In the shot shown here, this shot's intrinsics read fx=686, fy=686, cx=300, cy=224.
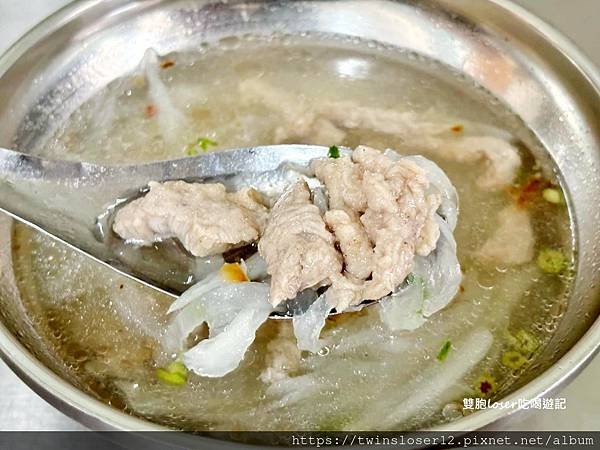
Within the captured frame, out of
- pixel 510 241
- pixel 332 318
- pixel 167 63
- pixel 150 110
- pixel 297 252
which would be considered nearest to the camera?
pixel 297 252

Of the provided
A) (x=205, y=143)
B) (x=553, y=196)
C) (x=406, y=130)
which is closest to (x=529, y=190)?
(x=553, y=196)

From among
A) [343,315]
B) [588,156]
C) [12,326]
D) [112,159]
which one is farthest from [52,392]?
[588,156]

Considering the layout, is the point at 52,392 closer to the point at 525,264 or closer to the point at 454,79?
the point at 525,264

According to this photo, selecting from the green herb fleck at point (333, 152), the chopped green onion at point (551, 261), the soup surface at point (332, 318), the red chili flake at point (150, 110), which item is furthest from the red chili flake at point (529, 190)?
the red chili flake at point (150, 110)

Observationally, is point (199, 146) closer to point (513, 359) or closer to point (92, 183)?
point (92, 183)

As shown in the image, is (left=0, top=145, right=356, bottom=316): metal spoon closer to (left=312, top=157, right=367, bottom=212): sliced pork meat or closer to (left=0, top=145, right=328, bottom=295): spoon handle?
(left=0, top=145, right=328, bottom=295): spoon handle

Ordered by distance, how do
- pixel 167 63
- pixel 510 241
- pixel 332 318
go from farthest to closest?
pixel 167 63 < pixel 510 241 < pixel 332 318

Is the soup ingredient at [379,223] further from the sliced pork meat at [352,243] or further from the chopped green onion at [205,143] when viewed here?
the chopped green onion at [205,143]

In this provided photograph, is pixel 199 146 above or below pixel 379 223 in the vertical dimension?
above
